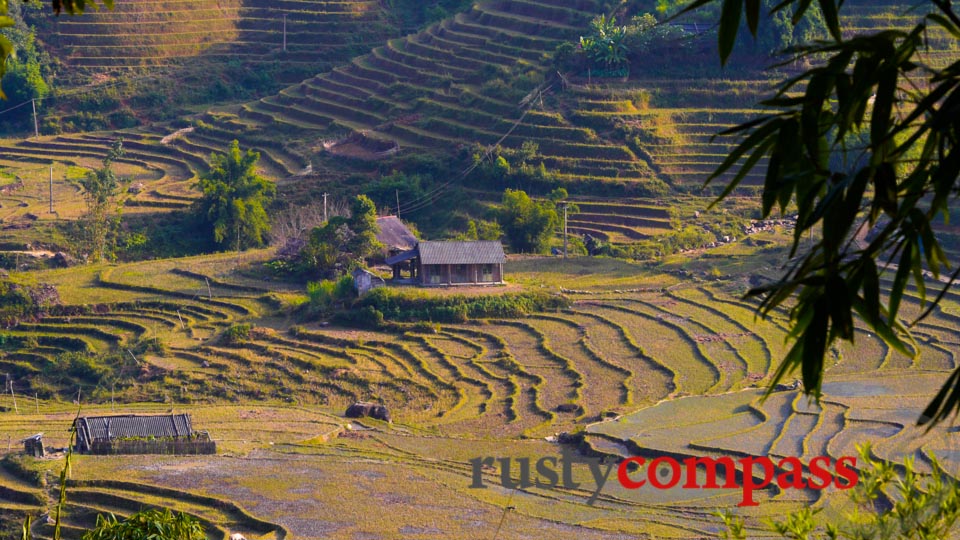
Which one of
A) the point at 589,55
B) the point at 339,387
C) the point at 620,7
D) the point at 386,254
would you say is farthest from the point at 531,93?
the point at 339,387

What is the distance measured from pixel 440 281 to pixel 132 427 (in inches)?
418

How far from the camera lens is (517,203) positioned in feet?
111

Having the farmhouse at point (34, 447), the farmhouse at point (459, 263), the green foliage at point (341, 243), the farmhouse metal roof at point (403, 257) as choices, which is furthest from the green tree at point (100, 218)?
the farmhouse at point (34, 447)

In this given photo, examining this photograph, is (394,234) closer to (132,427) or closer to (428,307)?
(428,307)

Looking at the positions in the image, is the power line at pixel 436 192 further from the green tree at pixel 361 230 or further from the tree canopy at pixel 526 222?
the green tree at pixel 361 230

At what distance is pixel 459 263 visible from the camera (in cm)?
2891

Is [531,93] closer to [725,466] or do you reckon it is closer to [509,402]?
[509,402]

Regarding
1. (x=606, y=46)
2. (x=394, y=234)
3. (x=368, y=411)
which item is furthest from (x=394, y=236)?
(x=606, y=46)

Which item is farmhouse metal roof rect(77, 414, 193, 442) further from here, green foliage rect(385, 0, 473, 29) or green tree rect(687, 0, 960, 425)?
green foliage rect(385, 0, 473, 29)

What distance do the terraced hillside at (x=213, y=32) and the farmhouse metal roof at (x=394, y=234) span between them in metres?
19.4

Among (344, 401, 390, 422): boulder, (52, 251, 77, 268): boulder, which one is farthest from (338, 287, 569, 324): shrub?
(52, 251, 77, 268): boulder

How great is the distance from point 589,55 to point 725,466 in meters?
25.1

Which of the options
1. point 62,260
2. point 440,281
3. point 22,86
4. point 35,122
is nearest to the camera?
point 440,281

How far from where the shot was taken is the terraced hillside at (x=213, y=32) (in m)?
50.2
